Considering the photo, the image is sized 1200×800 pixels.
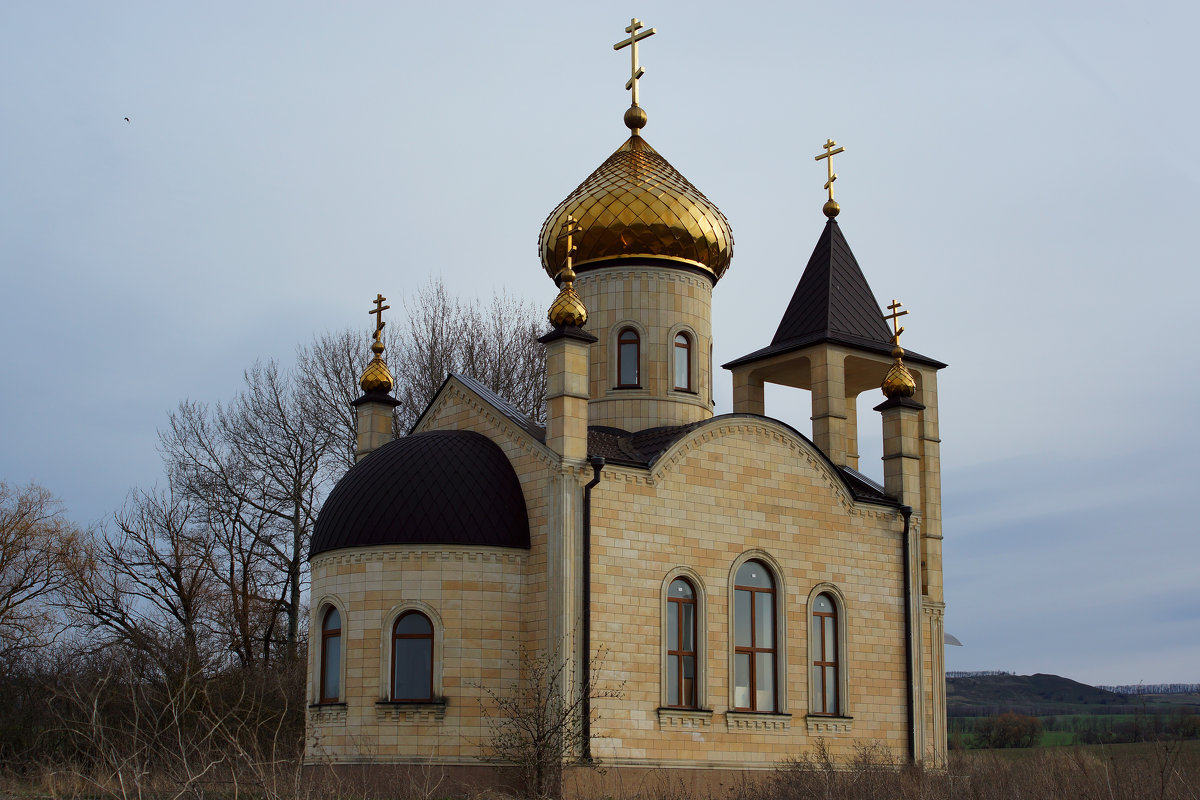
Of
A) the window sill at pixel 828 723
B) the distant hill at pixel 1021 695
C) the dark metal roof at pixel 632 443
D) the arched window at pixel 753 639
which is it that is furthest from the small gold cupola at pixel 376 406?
the distant hill at pixel 1021 695

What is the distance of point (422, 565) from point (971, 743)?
1794cm

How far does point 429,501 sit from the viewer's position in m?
16.0

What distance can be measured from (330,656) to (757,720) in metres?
5.30

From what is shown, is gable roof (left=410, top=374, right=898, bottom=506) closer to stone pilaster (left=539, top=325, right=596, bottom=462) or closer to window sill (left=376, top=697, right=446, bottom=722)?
stone pilaster (left=539, top=325, right=596, bottom=462)

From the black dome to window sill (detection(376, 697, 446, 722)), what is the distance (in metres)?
1.80

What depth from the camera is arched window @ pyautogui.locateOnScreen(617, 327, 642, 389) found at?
63.5ft

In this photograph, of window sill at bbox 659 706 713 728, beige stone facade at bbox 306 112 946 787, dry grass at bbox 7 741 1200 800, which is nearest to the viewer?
dry grass at bbox 7 741 1200 800

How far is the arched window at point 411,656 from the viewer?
15664 millimetres

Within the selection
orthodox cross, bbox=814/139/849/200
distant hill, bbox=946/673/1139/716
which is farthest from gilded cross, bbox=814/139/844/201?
distant hill, bbox=946/673/1139/716

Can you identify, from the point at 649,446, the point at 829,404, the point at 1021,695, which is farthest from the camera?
the point at 1021,695

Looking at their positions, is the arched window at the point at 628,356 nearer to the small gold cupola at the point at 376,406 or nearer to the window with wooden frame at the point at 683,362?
the window with wooden frame at the point at 683,362

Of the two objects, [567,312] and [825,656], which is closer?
[567,312]

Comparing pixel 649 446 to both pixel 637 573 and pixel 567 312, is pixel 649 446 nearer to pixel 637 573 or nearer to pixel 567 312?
pixel 637 573

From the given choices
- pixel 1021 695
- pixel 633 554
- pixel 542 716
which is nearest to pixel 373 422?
pixel 633 554
